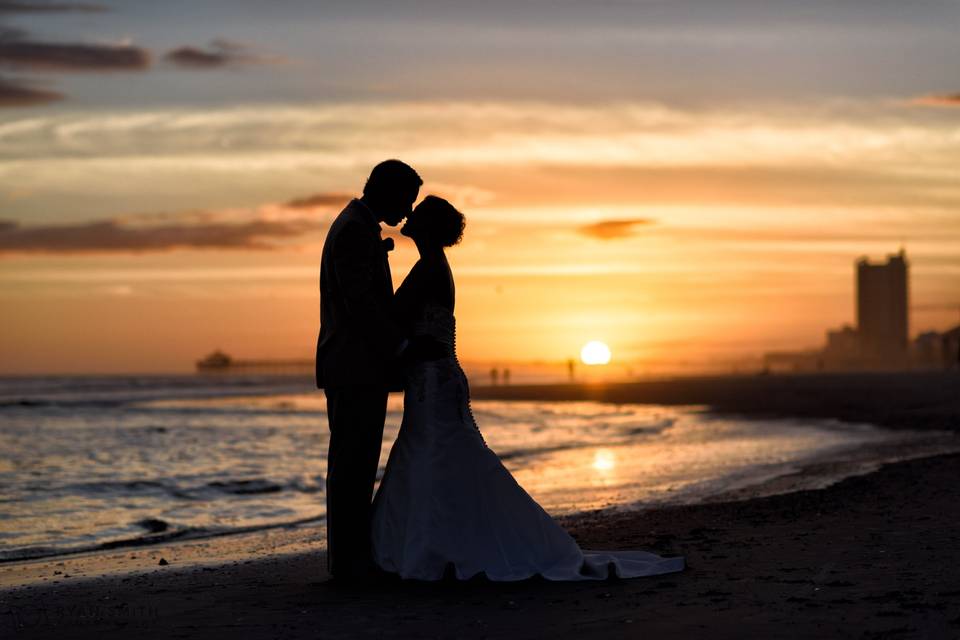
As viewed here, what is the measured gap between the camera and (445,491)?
6805 millimetres

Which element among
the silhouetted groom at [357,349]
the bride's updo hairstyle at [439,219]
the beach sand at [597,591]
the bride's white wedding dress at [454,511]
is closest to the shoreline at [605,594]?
the beach sand at [597,591]

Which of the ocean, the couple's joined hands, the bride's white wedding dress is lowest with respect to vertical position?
the ocean

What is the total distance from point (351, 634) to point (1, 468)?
44.0 ft

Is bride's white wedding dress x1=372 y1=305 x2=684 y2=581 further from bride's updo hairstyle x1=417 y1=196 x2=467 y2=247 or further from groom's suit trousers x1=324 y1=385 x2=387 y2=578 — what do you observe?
bride's updo hairstyle x1=417 y1=196 x2=467 y2=247

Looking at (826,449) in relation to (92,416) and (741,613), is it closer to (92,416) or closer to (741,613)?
(741,613)

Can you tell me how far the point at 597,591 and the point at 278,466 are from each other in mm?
11326

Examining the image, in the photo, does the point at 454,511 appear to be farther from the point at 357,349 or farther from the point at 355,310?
the point at 355,310

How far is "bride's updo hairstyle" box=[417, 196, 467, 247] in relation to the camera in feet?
22.9

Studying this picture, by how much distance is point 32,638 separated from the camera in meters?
5.52

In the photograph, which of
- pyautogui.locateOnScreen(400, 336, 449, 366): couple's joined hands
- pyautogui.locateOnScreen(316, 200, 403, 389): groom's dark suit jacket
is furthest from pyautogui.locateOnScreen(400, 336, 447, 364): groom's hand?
pyautogui.locateOnScreen(316, 200, 403, 389): groom's dark suit jacket

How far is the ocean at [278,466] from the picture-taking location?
11367mm

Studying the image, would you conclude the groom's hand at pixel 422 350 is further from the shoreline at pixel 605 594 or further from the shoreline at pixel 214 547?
the shoreline at pixel 214 547

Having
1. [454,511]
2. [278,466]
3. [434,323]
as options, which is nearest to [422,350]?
[434,323]

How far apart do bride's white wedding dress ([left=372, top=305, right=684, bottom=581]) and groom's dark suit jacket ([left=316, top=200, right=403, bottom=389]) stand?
0.31m
